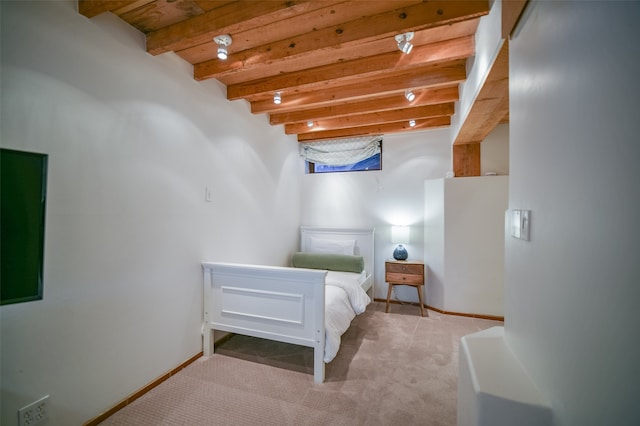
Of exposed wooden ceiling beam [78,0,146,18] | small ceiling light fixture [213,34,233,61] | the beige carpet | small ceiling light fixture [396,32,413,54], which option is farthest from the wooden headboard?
exposed wooden ceiling beam [78,0,146,18]

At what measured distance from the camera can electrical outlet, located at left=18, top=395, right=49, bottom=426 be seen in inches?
51.2

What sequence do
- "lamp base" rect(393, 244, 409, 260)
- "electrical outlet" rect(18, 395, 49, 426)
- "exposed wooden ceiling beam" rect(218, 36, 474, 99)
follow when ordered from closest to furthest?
"electrical outlet" rect(18, 395, 49, 426) → "exposed wooden ceiling beam" rect(218, 36, 474, 99) → "lamp base" rect(393, 244, 409, 260)

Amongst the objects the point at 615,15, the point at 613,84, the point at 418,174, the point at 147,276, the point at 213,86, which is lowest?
Result: the point at 147,276

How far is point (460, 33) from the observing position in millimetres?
1877

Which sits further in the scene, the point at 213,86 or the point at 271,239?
the point at 271,239

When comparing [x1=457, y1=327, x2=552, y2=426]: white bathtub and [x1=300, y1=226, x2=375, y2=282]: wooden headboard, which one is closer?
[x1=457, y1=327, x2=552, y2=426]: white bathtub

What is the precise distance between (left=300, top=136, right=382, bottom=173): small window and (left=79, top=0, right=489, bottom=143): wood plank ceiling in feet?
3.38

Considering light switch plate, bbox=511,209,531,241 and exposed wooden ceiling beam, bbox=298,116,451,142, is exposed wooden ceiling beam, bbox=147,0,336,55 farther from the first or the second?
exposed wooden ceiling beam, bbox=298,116,451,142

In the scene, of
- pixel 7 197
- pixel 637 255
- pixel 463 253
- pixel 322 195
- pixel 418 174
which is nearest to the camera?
pixel 637 255

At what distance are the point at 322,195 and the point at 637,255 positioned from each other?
3.78m

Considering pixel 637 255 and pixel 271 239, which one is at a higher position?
pixel 637 255

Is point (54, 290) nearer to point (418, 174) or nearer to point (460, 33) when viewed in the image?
point (460, 33)

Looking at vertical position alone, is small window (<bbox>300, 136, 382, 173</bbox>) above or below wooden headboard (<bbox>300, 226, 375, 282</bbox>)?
above

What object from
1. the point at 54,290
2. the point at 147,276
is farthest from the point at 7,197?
the point at 147,276
